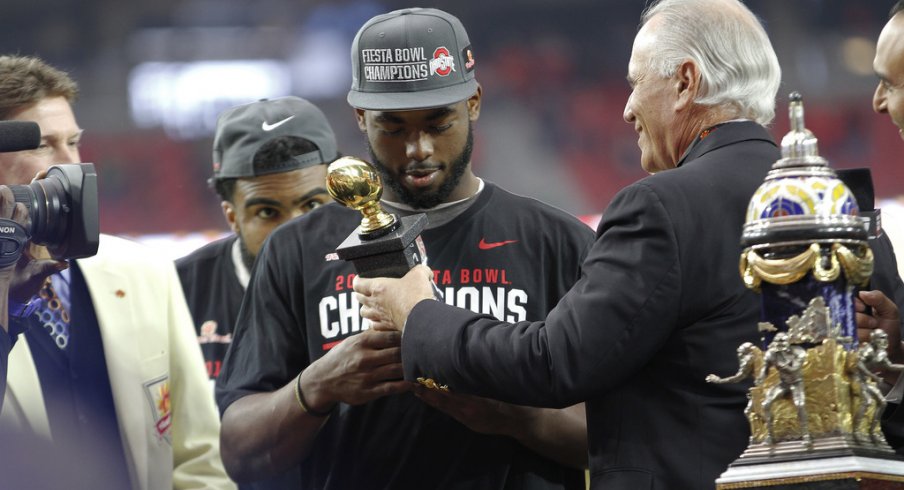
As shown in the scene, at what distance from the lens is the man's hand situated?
2.27 metres

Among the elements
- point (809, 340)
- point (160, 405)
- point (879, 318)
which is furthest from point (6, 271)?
point (879, 318)

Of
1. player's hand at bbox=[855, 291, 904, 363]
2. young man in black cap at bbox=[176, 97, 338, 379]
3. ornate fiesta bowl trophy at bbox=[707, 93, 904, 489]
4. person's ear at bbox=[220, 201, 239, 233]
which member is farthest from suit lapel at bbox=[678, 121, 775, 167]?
person's ear at bbox=[220, 201, 239, 233]

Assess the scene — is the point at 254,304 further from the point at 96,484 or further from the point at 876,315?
the point at 876,315

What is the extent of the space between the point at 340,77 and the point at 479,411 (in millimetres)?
8772

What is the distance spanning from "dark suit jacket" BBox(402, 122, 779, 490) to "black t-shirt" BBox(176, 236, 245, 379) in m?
1.95

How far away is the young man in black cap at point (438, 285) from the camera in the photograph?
2.57 m

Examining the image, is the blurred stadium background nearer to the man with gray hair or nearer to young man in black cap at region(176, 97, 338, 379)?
young man in black cap at region(176, 97, 338, 379)

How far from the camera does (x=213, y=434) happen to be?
2924 millimetres

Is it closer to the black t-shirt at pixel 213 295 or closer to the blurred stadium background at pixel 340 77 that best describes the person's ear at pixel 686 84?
the black t-shirt at pixel 213 295

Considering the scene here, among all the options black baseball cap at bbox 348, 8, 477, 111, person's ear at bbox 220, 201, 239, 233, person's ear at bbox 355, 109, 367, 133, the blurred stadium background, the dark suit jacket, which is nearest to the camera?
the dark suit jacket

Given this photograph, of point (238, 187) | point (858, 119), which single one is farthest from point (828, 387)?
point (858, 119)

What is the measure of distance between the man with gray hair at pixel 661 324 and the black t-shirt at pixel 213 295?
187 centimetres

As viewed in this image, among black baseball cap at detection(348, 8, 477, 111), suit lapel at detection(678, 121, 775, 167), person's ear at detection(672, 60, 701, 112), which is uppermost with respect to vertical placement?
black baseball cap at detection(348, 8, 477, 111)

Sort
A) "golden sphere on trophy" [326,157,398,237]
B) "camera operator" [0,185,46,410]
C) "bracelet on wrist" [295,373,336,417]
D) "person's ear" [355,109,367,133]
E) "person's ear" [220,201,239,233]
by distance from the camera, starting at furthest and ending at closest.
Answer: "person's ear" [220,201,239,233] → "person's ear" [355,109,367,133] → "bracelet on wrist" [295,373,336,417] → "golden sphere on trophy" [326,157,398,237] → "camera operator" [0,185,46,410]
